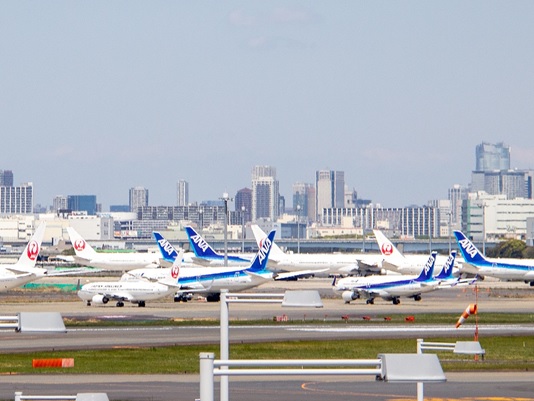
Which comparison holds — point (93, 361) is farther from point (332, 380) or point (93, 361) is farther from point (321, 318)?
point (321, 318)

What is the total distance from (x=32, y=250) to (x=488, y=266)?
2389 inches

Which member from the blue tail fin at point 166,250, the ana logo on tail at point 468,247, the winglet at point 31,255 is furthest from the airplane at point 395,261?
the winglet at point 31,255

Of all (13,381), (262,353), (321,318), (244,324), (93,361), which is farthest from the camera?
(321,318)

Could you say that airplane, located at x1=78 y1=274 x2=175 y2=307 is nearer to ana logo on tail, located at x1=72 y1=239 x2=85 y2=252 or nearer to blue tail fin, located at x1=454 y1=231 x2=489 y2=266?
blue tail fin, located at x1=454 y1=231 x2=489 y2=266

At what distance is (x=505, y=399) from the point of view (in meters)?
35.7

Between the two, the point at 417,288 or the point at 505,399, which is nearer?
the point at 505,399

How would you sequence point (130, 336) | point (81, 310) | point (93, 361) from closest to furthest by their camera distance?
point (93, 361) → point (130, 336) → point (81, 310)

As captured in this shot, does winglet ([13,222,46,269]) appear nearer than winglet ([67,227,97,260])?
Yes

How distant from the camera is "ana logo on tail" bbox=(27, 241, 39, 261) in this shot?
340 ft

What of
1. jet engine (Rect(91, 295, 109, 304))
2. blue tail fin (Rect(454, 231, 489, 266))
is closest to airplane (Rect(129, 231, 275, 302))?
jet engine (Rect(91, 295, 109, 304))

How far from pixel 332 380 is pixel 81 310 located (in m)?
58.5

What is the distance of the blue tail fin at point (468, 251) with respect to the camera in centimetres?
14050

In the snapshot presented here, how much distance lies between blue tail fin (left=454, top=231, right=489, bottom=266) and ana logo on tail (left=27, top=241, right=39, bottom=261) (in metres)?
54.8

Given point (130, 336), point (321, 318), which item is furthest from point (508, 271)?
point (130, 336)
